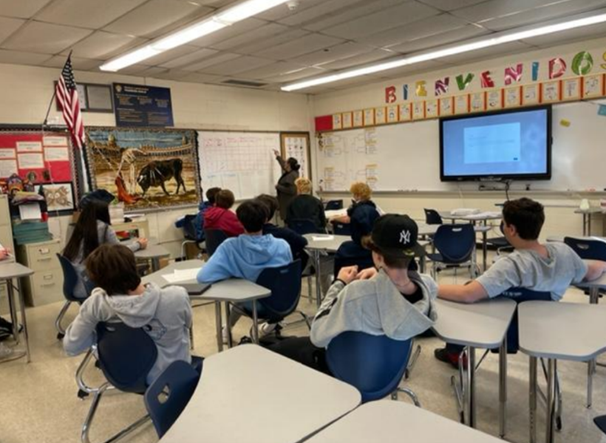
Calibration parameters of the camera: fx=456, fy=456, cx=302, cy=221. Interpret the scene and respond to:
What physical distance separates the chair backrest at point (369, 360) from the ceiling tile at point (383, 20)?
3.51 metres

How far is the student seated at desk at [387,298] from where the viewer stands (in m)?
1.72

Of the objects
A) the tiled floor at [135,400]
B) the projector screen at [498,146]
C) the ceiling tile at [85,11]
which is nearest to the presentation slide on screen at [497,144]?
the projector screen at [498,146]

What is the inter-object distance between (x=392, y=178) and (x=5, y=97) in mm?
5771

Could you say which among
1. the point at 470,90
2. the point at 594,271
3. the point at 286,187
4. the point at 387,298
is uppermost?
the point at 470,90

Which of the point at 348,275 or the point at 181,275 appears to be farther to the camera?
the point at 181,275

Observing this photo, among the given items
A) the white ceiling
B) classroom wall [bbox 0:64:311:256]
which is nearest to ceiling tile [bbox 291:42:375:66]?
the white ceiling

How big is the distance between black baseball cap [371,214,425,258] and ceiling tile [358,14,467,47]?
3.64m

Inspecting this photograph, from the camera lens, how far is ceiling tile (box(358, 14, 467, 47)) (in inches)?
187

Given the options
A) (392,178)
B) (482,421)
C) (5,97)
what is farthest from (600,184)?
(5,97)

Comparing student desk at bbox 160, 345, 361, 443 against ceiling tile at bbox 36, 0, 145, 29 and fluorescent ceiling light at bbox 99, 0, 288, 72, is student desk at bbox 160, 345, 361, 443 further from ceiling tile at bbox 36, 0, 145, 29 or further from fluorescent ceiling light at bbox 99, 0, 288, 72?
ceiling tile at bbox 36, 0, 145, 29

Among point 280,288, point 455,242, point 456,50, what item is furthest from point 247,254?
point 456,50

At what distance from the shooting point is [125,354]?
2.08 m

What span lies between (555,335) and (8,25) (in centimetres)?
492

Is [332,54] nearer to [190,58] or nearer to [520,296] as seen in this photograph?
[190,58]
